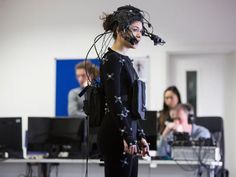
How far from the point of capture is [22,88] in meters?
5.39

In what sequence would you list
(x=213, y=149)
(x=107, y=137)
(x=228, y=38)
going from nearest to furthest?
(x=107, y=137) → (x=213, y=149) → (x=228, y=38)

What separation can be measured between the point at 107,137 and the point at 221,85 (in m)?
3.59

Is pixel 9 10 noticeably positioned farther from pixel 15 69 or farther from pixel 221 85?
pixel 221 85

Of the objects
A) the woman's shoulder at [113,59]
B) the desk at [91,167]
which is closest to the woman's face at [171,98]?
the desk at [91,167]

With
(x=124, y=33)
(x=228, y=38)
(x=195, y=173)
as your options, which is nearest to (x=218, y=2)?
(x=228, y=38)

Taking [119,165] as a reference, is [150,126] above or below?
above

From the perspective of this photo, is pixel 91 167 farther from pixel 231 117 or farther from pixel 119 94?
pixel 119 94

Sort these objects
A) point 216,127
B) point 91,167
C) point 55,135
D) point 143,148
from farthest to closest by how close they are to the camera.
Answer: point 216,127 → point 55,135 → point 91,167 → point 143,148

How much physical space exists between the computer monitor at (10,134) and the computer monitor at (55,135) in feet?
0.42

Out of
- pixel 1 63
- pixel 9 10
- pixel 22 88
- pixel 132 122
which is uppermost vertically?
pixel 9 10

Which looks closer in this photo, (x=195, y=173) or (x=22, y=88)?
(x=195, y=173)

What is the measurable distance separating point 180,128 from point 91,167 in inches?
39.7

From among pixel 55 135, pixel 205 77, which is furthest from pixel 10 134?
pixel 205 77

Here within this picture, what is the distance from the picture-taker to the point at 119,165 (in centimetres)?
187
